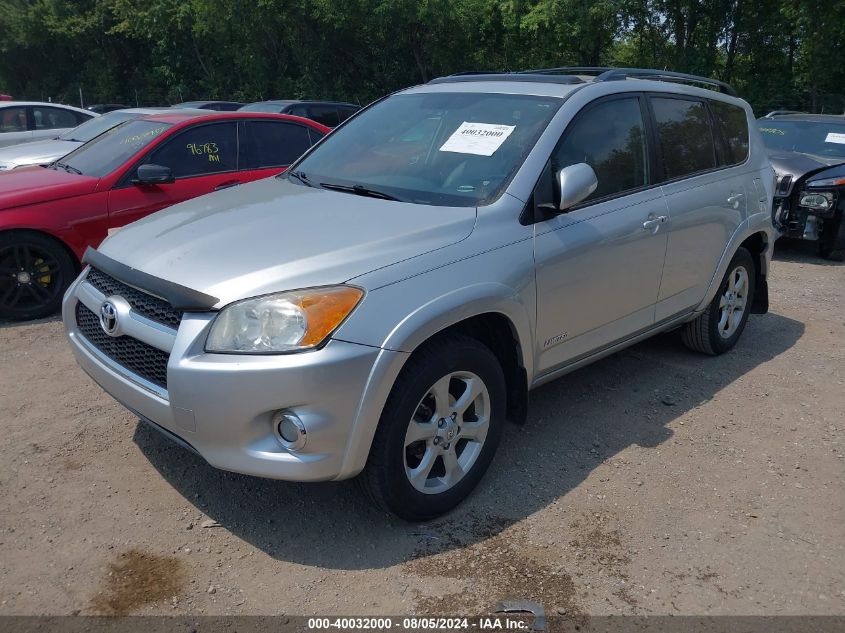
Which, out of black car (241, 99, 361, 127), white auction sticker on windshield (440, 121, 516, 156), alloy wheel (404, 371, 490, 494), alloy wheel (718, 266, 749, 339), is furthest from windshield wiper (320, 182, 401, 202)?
black car (241, 99, 361, 127)

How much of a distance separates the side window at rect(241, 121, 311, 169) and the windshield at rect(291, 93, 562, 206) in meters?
2.67

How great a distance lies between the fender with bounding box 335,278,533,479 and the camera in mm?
2814

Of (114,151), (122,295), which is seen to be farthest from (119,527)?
(114,151)

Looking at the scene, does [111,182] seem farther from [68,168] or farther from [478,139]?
[478,139]

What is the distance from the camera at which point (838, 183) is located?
26.1 ft

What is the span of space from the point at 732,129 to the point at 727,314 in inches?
49.4

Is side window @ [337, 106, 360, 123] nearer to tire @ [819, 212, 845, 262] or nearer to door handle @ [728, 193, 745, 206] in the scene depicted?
tire @ [819, 212, 845, 262]

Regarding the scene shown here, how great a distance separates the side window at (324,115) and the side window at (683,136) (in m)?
9.53

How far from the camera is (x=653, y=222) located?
4.14 meters

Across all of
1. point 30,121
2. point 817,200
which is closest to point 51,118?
point 30,121

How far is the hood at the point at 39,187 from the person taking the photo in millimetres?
5742

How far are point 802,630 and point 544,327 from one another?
62.1 inches

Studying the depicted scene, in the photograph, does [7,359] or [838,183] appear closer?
[7,359]

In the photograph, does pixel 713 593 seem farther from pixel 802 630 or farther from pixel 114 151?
pixel 114 151
